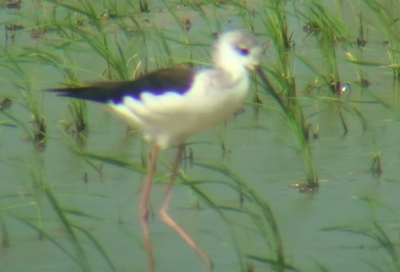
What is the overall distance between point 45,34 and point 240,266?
364cm

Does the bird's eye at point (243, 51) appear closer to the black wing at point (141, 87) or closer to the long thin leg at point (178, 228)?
the black wing at point (141, 87)

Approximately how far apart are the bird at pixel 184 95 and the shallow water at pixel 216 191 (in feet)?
0.50

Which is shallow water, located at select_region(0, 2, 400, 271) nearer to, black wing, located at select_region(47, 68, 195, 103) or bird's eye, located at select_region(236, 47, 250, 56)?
black wing, located at select_region(47, 68, 195, 103)

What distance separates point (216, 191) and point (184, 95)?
84 cm

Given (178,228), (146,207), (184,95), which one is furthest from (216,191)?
(184,95)

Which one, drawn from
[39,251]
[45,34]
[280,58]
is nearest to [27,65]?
[45,34]

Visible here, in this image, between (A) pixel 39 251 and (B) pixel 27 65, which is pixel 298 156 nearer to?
(A) pixel 39 251

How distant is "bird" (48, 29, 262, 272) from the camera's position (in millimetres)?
3367

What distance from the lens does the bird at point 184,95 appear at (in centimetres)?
337

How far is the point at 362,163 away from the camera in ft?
14.3

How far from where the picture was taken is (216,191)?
13.6ft

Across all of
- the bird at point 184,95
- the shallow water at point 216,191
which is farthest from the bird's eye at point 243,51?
the shallow water at point 216,191

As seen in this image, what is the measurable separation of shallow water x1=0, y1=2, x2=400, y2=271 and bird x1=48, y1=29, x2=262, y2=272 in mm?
152

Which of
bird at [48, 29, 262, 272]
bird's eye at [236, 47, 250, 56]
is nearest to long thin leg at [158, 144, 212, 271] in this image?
bird at [48, 29, 262, 272]
